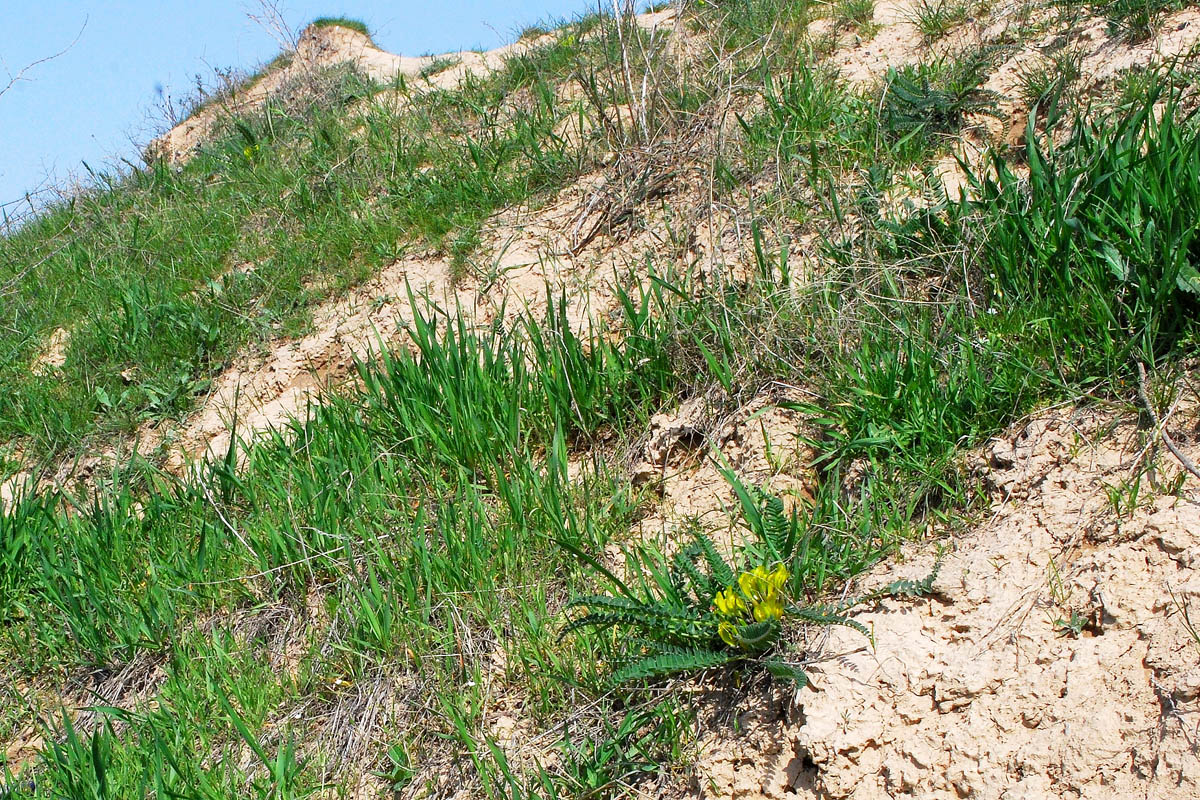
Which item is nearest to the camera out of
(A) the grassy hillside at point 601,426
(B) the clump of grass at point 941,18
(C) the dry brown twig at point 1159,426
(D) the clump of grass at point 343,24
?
(C) the dry brown twig at point 1159,426

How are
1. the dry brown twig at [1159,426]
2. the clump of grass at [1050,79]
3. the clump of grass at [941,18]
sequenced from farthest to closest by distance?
the clump of grass at [941,18] < the clump of grass at [1050,79] < the dry brown twig at [1159,426]

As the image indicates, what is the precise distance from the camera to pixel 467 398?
3.28 m

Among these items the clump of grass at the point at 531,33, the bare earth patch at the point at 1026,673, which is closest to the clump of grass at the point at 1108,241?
the bare earth patch at the point at 1026,673

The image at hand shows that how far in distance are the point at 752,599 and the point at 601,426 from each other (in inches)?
47.5

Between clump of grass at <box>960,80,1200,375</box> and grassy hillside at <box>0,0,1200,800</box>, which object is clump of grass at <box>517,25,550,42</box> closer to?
grassy hillside at <box>0,0,1200,800</box>

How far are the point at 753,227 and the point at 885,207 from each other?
499 millimetres

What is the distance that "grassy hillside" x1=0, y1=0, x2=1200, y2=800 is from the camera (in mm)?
2453

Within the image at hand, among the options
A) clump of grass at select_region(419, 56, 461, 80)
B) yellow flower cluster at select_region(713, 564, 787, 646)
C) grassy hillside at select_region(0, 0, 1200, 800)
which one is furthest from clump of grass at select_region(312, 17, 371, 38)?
yellow flower cluster at select_region(713, 564, 787, 646)

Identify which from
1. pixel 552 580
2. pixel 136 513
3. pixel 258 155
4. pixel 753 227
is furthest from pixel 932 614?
pixel 258 155

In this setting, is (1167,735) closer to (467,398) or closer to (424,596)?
(424,596)

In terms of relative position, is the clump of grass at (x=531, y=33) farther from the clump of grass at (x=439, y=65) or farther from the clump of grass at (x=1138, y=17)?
the clump of grass at (x=1138, y=17)

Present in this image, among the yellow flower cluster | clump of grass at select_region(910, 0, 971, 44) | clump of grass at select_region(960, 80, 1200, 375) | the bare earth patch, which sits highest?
clump of grass at select_region(910, 0, 971, 44)

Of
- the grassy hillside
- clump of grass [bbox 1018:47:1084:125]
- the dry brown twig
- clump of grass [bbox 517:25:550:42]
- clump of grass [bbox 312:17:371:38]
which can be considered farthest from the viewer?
clump of grass [bbox 312:17:371:38]

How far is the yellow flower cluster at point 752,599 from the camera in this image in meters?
2.29
